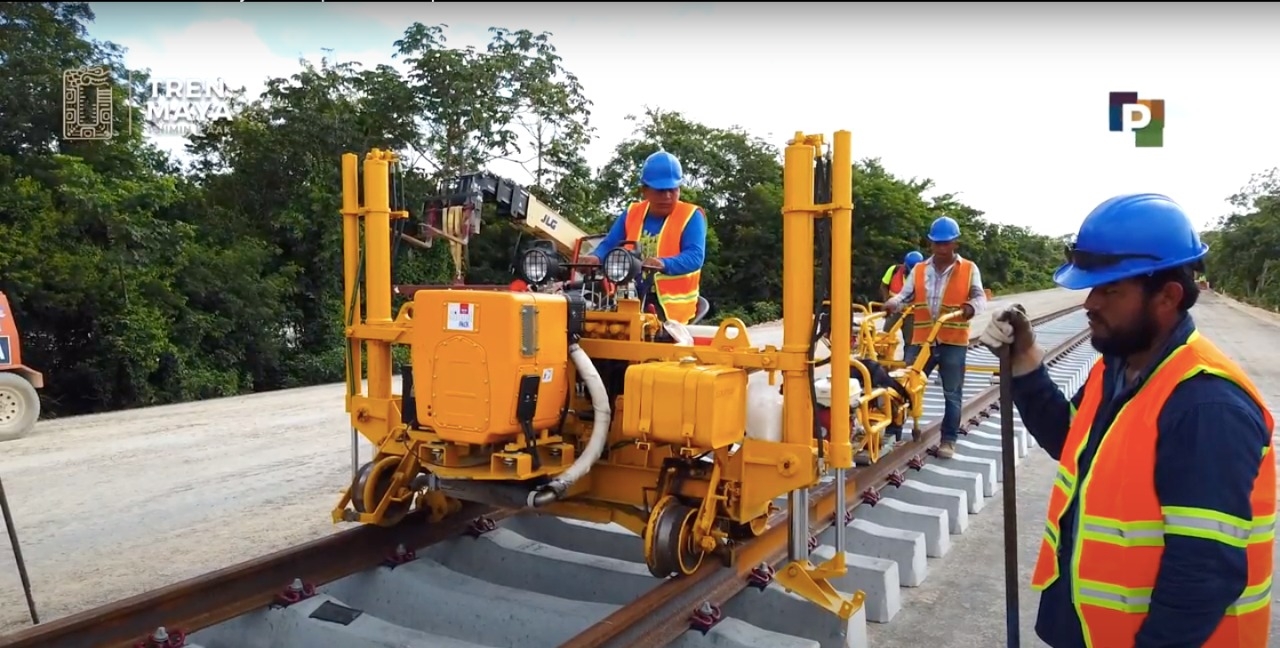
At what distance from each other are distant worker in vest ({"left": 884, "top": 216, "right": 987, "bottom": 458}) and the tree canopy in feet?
34.6

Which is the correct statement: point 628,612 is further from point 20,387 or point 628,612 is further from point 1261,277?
point 1261,277

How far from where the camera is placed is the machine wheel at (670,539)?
11.5ft

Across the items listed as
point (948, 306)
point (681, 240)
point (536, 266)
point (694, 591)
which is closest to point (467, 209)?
point (536, 266)

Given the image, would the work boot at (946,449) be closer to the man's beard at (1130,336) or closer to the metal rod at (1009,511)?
the metal rod at (1009,511)

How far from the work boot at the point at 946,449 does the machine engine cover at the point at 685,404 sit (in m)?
3.61

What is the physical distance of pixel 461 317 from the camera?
344 centimetres

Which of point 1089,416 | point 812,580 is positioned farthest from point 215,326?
point 1089,416

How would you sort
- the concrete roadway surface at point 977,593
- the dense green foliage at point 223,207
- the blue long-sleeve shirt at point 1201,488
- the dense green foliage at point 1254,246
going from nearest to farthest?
the blue long-sleeve shirt at point 1201,488
the concrete roadway surface at point 977,593
the dense green foliage at point 223,207
the dense green foliage at point 1254,246

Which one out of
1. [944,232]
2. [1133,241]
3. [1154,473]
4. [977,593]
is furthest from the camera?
[944,232]

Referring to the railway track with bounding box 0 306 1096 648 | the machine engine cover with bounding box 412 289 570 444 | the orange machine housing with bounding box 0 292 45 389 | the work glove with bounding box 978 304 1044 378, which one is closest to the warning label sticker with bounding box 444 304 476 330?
the machine engine cover with bounding box 412 289 570 444

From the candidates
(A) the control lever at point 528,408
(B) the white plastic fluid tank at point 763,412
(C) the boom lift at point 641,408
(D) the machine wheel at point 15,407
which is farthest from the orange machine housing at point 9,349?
(B) the white plastic fluid tank at point 763,412

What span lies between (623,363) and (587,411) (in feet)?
1.00

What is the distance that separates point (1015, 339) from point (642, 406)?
4.78ft

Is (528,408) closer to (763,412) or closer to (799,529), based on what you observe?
(763,412)
